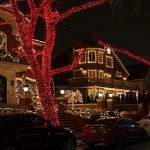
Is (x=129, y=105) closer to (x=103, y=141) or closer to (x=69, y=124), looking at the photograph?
(x=69, y=124)

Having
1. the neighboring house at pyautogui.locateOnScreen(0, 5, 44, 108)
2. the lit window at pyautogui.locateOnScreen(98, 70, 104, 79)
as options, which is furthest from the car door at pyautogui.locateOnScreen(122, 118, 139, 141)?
the lit window at pyautogui.locateOnScreen(98, 70, 104, 79)

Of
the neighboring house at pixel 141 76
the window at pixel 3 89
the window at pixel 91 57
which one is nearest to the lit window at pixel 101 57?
the window at pixel 91 57

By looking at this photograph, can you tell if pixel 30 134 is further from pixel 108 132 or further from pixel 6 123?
pixel 108 132

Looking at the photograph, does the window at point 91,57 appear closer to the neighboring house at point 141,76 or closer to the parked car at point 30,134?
the neighboring house at point 141,76

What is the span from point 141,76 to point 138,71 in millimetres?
2259

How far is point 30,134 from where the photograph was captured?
17703 mm

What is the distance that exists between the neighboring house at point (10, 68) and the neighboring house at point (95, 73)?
27.8m

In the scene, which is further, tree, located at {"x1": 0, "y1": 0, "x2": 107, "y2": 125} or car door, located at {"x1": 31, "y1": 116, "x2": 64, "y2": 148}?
tree, located at {"x1": 0, "y1": 0, "x2": 107, "y2": 125}

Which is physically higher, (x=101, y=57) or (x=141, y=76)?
(x=101, y=57)

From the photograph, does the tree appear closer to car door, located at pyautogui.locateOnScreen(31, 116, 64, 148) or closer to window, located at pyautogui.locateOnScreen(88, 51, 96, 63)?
car door, located at pyautogui.locateOnScreen(31, 116, 64, 148)

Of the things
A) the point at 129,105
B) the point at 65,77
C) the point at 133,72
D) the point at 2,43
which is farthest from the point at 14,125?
the point at 133,72

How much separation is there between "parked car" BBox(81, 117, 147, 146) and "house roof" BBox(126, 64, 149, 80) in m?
61.0

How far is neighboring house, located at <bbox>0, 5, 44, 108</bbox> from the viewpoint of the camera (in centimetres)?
3431

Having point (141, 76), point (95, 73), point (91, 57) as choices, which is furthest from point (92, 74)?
point (141, 76)
